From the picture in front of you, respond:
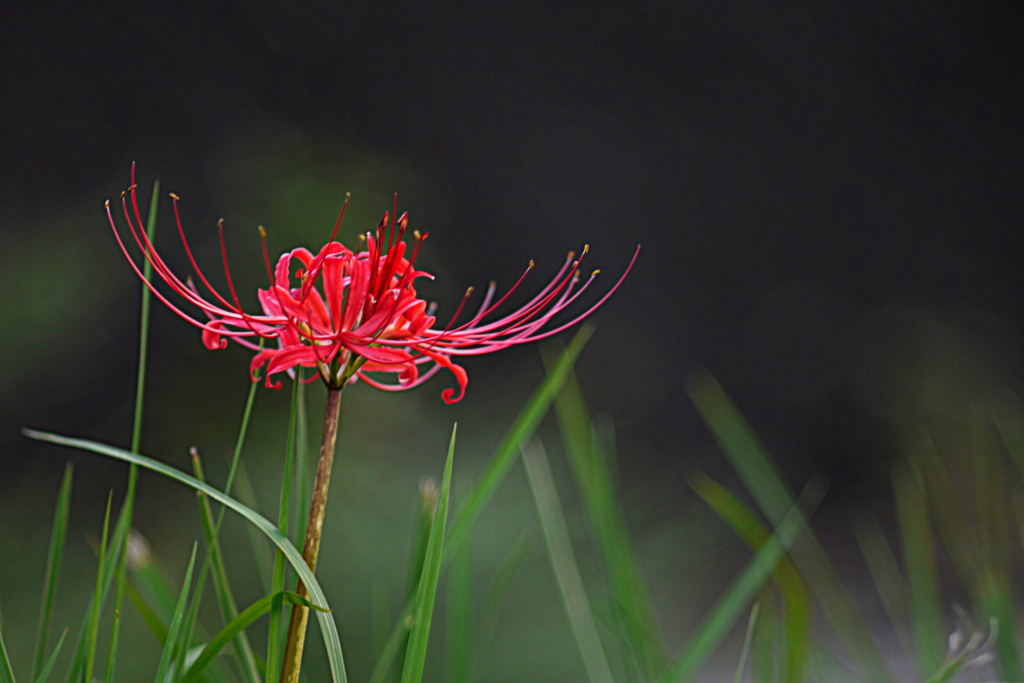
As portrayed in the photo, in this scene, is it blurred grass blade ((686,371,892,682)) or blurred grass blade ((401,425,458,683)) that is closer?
blurred grass blade ((401,425,458,683))

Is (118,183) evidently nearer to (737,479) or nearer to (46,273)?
(46,273)

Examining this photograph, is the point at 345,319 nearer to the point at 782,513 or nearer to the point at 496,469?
the point at 496,469

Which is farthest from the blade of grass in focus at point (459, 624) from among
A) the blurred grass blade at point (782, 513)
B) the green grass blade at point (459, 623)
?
the blurred grass blade at point (782, 513)

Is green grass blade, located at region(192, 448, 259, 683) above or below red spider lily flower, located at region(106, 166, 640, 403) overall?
below

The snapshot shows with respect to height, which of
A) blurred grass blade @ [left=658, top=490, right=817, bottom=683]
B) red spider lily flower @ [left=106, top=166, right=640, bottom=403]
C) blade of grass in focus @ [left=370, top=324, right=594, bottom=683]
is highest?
red spider lily flower @ [left=106, top=166, right=640, bottom=403]

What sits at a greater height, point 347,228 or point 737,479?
point 347,228

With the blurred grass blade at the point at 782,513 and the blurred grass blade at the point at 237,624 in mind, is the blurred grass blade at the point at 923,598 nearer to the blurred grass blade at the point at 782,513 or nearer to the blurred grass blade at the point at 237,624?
the blurred grass blade at the point at 782,513

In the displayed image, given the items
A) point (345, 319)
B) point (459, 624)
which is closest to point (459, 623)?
point (459, 624)

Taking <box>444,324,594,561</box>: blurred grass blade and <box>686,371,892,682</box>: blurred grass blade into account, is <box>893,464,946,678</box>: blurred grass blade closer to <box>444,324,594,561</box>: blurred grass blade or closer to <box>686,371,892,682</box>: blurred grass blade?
<box>686,371,892,682</box>: blurred grass blade

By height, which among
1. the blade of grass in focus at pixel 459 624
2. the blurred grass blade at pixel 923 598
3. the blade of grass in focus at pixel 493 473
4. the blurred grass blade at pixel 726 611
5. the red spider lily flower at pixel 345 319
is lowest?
the blurred grass blade at pixel 923 598

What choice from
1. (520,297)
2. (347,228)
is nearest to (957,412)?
(520,297)

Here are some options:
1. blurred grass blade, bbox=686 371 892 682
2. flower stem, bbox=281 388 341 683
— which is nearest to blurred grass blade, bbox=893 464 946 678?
blurred grass blade, bbox=686 371 892 682
